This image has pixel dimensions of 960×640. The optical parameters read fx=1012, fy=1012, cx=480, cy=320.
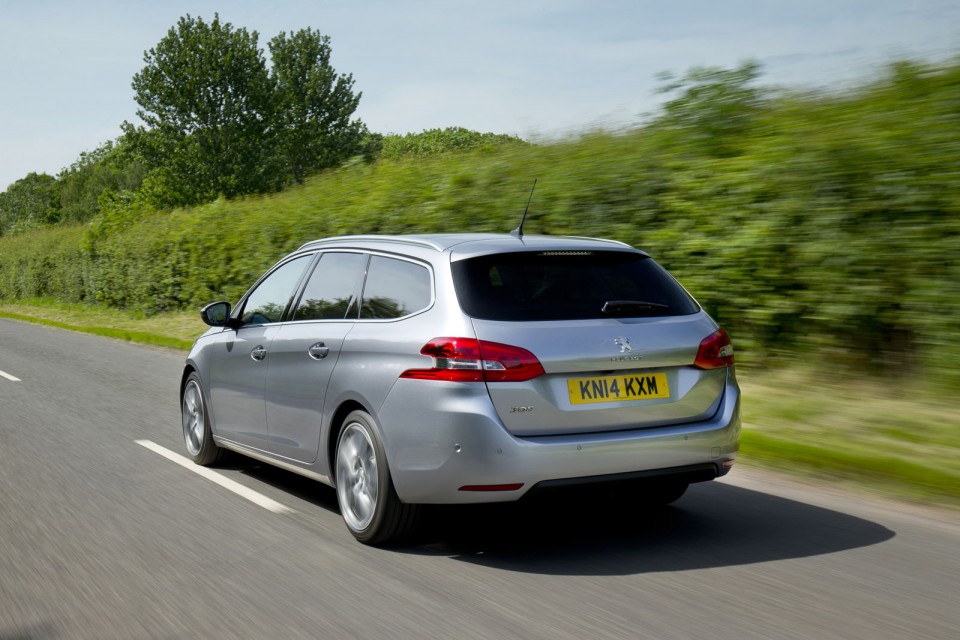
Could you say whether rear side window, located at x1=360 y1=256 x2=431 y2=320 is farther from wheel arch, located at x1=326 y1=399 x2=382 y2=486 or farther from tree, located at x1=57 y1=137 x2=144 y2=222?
tree, located at x1=57 y1=137 x2=144 y2=222

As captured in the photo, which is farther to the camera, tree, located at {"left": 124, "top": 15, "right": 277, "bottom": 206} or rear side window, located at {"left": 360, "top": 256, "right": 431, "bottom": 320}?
tree, located at {"left": 124, "top": 15, "right": 277, "bottom": 206}

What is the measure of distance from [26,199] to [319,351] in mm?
180384

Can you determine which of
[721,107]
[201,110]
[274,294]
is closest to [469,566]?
[274,294]

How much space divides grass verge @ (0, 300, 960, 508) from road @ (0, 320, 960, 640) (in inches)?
9.9

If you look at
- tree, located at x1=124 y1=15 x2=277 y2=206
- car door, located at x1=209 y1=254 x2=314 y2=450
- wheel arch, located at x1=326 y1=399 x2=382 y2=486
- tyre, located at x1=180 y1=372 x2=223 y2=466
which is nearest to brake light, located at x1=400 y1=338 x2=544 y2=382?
wheel arch, located at x1=326 y1=399 x2=382 y2=486

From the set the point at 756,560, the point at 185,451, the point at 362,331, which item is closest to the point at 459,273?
the point at 362,331

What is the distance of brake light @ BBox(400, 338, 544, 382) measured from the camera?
4680 millimetres

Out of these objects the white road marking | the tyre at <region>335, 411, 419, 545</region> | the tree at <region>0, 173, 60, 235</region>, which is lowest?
the white road marking

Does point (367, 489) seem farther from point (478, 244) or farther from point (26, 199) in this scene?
point (26, 199)

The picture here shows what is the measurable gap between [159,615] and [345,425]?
1.52m

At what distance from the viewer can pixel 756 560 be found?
4.79 m

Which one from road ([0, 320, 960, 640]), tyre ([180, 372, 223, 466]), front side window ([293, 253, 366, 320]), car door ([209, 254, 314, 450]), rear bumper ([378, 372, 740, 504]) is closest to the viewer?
road ([0, 320, 960, 640])

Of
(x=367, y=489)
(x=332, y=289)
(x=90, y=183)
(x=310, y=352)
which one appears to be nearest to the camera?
(x=367, y=489)

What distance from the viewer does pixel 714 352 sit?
5.22 m
